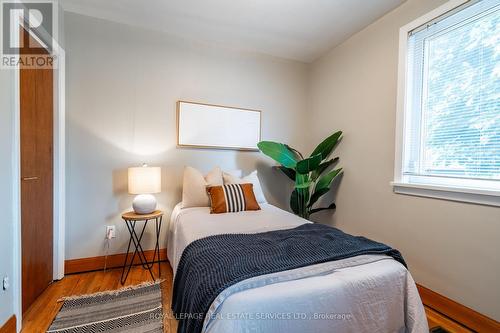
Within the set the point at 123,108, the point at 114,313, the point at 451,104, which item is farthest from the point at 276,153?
the point at 114,313

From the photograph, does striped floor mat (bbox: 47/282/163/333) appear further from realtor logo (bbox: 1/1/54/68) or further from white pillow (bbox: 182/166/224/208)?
realtor logo (bbox: 1/1/54/68)

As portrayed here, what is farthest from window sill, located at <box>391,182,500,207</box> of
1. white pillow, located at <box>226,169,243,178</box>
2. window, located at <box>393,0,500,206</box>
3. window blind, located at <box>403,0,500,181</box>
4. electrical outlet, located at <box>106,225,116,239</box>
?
electrical outlet, located at <box>106,225,116,239</box>

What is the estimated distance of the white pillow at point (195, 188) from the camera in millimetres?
2395

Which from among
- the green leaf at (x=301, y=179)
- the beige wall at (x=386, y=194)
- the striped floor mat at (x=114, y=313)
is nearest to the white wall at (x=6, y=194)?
the striped floor mat at (x=114, y=313)

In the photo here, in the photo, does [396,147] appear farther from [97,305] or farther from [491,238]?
[97,305]

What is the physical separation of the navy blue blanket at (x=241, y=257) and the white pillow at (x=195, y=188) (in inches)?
37.1

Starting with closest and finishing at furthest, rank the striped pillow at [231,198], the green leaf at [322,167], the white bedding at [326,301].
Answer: the white bedding at [326,301] → the striped pillow at [231,198] → the green leaf at [322,167]

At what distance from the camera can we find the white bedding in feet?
3.04

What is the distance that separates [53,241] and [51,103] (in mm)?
Result: 1286

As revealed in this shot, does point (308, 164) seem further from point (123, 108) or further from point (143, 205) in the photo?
point (123, 108)

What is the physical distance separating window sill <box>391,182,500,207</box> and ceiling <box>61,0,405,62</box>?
1.70 meters

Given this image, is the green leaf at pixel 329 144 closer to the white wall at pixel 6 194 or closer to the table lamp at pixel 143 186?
the table lamp at pixel 143 186

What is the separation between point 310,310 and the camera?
100 centimetres

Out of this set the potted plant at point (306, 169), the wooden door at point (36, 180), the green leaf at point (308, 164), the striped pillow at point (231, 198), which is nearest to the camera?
the wooden door at point (36, 180)
